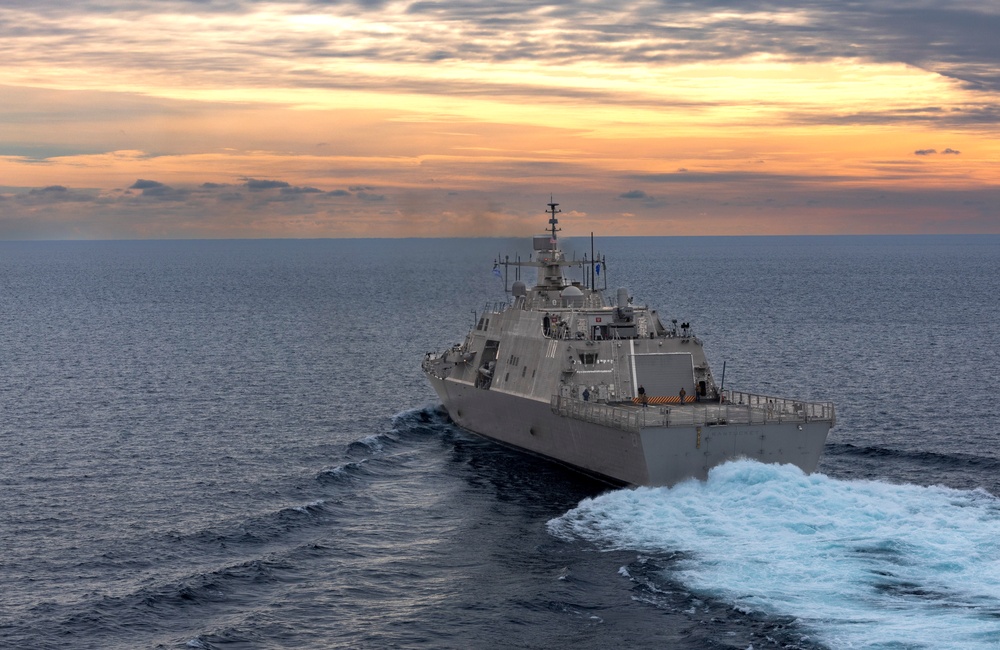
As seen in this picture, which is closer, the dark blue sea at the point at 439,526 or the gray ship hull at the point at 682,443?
the dark blue sea at the point at 439,526

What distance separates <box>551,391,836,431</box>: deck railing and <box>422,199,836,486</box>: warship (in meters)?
0.06

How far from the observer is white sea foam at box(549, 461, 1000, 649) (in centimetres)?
2742

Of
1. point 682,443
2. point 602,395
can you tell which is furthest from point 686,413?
point 602,395

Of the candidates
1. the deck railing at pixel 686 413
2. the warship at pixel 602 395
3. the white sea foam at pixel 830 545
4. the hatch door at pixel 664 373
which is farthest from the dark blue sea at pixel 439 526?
the hatch door at pixel 664 373

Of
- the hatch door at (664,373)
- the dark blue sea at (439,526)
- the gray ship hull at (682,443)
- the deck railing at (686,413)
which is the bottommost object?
the dark blue sea at (439,526)

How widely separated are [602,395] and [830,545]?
45.7ft

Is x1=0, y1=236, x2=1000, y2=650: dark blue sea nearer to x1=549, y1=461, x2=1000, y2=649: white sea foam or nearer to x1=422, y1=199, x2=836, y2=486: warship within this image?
x1=549, y1=461, x2=1000, y2=649: white sea foam

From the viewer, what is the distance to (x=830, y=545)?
32.4 meters

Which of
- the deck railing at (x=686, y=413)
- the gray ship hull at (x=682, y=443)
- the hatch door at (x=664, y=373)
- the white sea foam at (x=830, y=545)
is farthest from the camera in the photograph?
the hatch door at (x=664, y=373)

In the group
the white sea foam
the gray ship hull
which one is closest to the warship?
the gray ship hull

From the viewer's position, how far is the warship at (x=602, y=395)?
38656 millimetres

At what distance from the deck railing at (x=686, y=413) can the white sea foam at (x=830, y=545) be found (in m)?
1.94

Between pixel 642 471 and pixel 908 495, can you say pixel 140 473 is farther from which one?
pixel 908 495

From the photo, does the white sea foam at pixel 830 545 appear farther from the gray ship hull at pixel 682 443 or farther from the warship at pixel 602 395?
the warship at pixel 602 395
